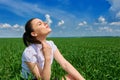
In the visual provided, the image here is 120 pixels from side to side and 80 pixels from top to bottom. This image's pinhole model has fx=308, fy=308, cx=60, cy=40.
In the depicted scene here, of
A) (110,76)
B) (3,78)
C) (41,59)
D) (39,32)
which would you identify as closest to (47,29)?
(39,32)

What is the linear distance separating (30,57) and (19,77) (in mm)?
648

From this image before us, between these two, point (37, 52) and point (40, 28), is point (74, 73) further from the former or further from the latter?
point (40, 28)

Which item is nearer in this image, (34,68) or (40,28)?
(34,68)

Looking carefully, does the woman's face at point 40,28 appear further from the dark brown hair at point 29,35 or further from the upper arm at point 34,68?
the upper arm at point 34,68

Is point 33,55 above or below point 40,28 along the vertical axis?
below

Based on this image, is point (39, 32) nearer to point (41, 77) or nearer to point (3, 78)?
point (41, 77)

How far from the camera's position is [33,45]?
18.8 ft

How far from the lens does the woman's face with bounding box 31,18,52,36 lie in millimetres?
5582

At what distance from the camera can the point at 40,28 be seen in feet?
18.5

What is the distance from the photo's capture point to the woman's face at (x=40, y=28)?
220 inches

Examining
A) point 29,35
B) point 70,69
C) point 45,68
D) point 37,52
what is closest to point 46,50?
point 37,52

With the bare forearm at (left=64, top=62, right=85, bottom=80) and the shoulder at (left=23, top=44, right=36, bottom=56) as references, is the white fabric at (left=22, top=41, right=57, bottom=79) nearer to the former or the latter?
the shoulder at (left=23, top=44, right=36, bottom=56)

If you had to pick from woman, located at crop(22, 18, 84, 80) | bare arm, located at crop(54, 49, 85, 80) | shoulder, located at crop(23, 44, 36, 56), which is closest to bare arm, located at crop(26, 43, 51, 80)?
woman, located at crop(22, 18, 84, 80)

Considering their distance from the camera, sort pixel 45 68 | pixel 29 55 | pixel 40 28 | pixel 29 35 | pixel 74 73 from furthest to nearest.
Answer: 1. pixel 74 73
2. pixel 29 35
3. pixel 40 28
4. pixel 29 55
5. pixel 45 68
